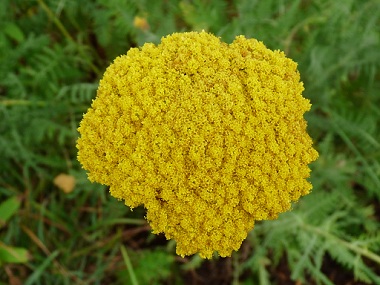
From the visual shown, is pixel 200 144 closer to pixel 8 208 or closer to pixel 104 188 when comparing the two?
pixel 104 188

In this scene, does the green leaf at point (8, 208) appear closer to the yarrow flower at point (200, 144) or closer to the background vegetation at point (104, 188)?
the background vegetation at point (104, 188)

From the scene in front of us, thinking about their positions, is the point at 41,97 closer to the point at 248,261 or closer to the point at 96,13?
the point at 96,13

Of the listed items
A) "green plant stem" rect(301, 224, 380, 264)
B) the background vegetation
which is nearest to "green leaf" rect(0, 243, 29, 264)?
the background vegetation

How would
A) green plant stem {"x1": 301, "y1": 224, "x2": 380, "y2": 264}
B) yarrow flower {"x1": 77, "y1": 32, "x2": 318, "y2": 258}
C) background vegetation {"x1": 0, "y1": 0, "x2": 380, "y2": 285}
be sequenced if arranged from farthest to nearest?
background vegetation {"x1": 0, "y1": 0, "x2": 380, "y2": 285} < green plant stem {"x1": 301, "y1": 224, "x2": 380, "y2": 264} < yarrow flower {"x1": 77, "y1": 32, "x2": 318, "y2": 258}

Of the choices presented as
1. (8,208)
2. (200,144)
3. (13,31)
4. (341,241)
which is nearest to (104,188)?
(8,208)

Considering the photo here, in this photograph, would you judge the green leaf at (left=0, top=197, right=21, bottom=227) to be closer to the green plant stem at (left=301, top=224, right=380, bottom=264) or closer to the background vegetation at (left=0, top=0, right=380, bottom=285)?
the background vegetation at (left=0, top=0, right=380, bottom=285)

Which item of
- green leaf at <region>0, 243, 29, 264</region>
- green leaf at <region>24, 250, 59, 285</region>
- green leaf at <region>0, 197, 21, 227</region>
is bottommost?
green leaf at <region>24, 250, 59, 285</region>
